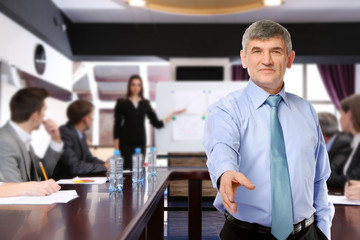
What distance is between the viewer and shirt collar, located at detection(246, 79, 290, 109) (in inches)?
46.0

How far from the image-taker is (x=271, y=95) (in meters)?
1.18

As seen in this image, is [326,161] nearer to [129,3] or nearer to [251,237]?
[251,237]

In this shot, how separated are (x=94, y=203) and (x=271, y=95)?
2.62 feet

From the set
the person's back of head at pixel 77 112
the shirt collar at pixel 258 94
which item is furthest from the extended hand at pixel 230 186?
the person's back of head at pixel 77 112

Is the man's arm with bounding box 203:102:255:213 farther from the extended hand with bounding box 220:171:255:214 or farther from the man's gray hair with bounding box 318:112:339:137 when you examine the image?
the man's gray hair with bounding box 318:112:339:137

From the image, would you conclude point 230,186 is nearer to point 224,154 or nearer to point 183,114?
point 224,154

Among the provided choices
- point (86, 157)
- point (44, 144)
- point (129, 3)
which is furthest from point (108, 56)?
point (86, 157)

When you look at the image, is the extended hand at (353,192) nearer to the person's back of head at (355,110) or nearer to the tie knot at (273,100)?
the tie knot at (273,100)

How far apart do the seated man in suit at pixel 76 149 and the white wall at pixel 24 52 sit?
1025mm

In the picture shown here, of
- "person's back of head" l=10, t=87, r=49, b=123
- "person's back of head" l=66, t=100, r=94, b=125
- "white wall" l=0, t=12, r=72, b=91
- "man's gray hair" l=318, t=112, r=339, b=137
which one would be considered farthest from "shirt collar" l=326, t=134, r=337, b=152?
"white wall" l=0, t=12, r=72, b=91

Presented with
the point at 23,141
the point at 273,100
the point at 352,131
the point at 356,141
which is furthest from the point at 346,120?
the point at 23,141

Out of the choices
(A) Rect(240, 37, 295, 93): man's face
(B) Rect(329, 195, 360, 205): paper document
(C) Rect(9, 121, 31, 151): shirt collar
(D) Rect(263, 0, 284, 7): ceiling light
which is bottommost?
(B) Rect(329, 195, 360, 205): paper document

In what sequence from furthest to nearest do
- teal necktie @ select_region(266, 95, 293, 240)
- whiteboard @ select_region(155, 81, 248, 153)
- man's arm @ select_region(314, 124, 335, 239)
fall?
whiteboard @ select_region(155, 81, 248, 153) < man's arm @ select_region(314, 124, 335, 239) < teal necktie @ select_region(266, 95, 293, 240)

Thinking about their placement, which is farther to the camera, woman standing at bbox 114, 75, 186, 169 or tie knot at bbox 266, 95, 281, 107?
woman standing at bbox 114, 75, 186, 169
